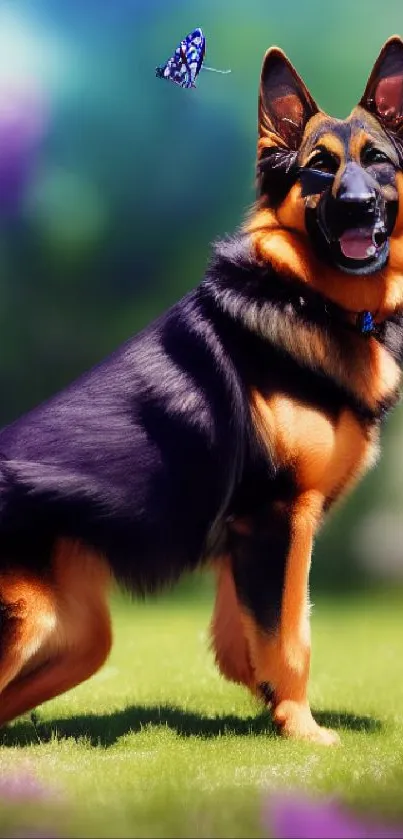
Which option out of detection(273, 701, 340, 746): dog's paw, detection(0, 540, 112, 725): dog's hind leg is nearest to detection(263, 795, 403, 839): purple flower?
detection(273, 701, 340, 746): dog's paw

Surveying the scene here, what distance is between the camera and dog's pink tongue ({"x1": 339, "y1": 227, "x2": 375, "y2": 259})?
9.58 ft

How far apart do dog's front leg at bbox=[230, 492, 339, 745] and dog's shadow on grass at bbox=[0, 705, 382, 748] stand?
15 cm

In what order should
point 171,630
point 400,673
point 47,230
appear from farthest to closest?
point 47,230 < point 171,630 < point 400,673

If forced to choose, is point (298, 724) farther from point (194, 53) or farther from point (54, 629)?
point (194, 53)

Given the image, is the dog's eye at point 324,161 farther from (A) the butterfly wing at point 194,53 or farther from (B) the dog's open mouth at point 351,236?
(A) the butterfly wing at point 194,53

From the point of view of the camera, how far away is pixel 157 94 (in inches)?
210

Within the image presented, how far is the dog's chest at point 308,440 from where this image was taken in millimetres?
2902

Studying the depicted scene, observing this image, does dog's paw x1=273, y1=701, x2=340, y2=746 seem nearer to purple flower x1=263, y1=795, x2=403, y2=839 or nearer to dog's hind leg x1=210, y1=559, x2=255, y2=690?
dog's hind leg x1=210, y1=559, x2=255, y2=690

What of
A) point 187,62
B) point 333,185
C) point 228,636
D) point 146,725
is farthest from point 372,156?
point 146,725

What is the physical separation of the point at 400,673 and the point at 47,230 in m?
3.19

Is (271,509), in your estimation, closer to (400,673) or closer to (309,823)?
(309,823)

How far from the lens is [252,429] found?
293 cm

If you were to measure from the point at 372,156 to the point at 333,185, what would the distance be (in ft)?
0.64

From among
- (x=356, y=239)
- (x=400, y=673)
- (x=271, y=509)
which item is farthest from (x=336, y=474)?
(x=400, y=673)
